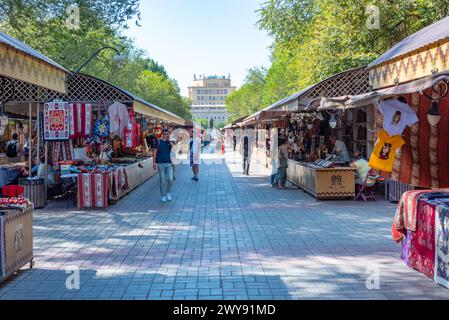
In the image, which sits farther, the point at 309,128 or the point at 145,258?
the point at 309,128

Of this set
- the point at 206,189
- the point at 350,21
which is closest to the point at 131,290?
the point at 206,189

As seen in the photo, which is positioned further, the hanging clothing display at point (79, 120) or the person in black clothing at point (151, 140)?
the person in black clothing at point (151, 140)

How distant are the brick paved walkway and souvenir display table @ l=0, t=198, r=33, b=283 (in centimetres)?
22

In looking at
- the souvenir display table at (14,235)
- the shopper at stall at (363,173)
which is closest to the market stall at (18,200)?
the souvenir display table at (14,235)

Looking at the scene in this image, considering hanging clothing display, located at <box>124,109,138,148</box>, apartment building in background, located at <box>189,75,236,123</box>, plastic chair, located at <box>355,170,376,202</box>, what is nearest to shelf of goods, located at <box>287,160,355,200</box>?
plastic chair, located at <box>355,170,376,202</box>

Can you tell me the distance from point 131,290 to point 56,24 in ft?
59.4

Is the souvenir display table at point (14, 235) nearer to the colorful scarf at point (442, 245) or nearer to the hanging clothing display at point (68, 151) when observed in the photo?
the colorful scarf at point (442, 245)

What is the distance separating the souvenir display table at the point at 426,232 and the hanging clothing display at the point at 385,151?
2.70 feet

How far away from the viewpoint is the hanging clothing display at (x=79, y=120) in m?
11.9

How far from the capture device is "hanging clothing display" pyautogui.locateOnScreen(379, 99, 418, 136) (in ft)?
21.2

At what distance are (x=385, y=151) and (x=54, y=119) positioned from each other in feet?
25.9

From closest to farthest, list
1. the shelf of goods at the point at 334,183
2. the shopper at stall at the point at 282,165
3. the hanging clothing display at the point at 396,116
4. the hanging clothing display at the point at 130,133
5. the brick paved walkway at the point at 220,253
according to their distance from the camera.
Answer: the brick paved walkway at the point at 220,253 < the hanging clothing display at the point at 396,116 < the shelf of goods at the point at 334,183 < the hanging clothing display at the point at 130,133 < the shopper at stall at the point at 282,165

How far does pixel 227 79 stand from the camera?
188 metres
